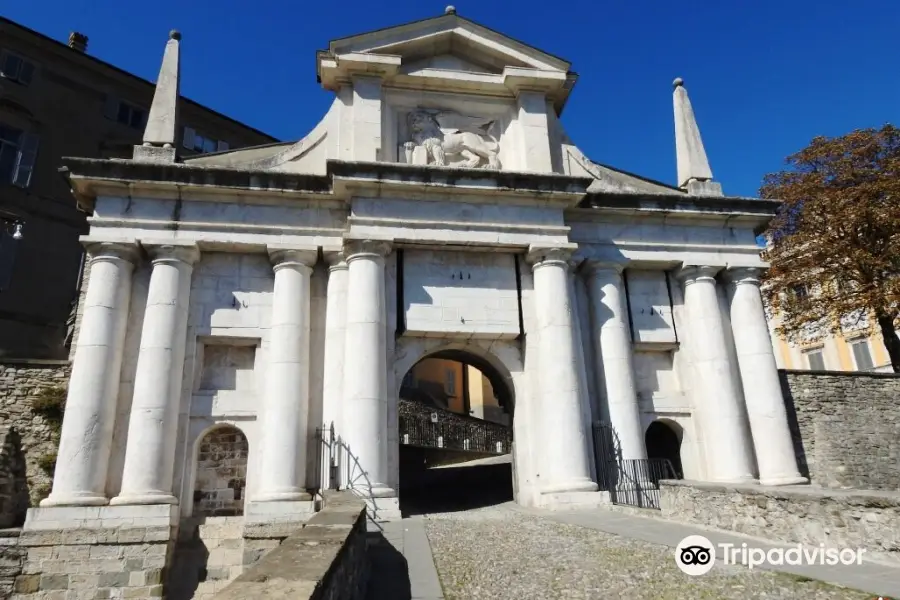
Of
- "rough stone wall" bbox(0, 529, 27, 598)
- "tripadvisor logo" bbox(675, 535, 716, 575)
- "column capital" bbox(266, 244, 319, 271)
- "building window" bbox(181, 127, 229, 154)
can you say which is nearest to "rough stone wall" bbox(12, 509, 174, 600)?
"rough stone wall" bbox(0, 529, 27, 598)

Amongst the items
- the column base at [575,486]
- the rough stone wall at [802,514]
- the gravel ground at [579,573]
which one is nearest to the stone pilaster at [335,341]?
the column base at [575,486]

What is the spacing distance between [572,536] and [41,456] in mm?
13277

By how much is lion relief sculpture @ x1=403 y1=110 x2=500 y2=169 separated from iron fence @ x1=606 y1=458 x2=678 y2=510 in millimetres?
8739

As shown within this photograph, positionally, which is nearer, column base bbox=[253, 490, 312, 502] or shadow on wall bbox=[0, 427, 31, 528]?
column base bbox=[253, 490, 312, 502]

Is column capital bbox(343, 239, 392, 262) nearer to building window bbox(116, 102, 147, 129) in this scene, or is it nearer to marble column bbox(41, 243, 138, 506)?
marble column bbox(41, 243, 138, 506)

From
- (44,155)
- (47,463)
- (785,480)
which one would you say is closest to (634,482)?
(785,480)

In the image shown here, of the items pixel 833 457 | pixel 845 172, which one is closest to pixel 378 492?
pixel 833 457

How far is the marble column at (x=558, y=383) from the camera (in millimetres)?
14031

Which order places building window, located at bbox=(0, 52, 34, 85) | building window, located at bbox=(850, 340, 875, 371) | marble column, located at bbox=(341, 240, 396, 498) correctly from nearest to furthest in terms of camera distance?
marble column, located at bbox=(341, 240, 396, 498) → building window, located at bbox=(0, 52, 34, 85) → building window, located at bbox=(850, 340, 875, 371)

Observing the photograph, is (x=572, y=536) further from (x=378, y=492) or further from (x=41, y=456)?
(x=41, y=456)

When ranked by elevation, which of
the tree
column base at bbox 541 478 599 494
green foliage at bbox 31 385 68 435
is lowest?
column base at bbox 541 478 599 494

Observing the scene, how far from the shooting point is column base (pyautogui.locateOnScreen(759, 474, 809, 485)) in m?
15.1

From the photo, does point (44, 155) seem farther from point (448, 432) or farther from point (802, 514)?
point (802, 514)

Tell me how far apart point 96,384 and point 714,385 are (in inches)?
590
